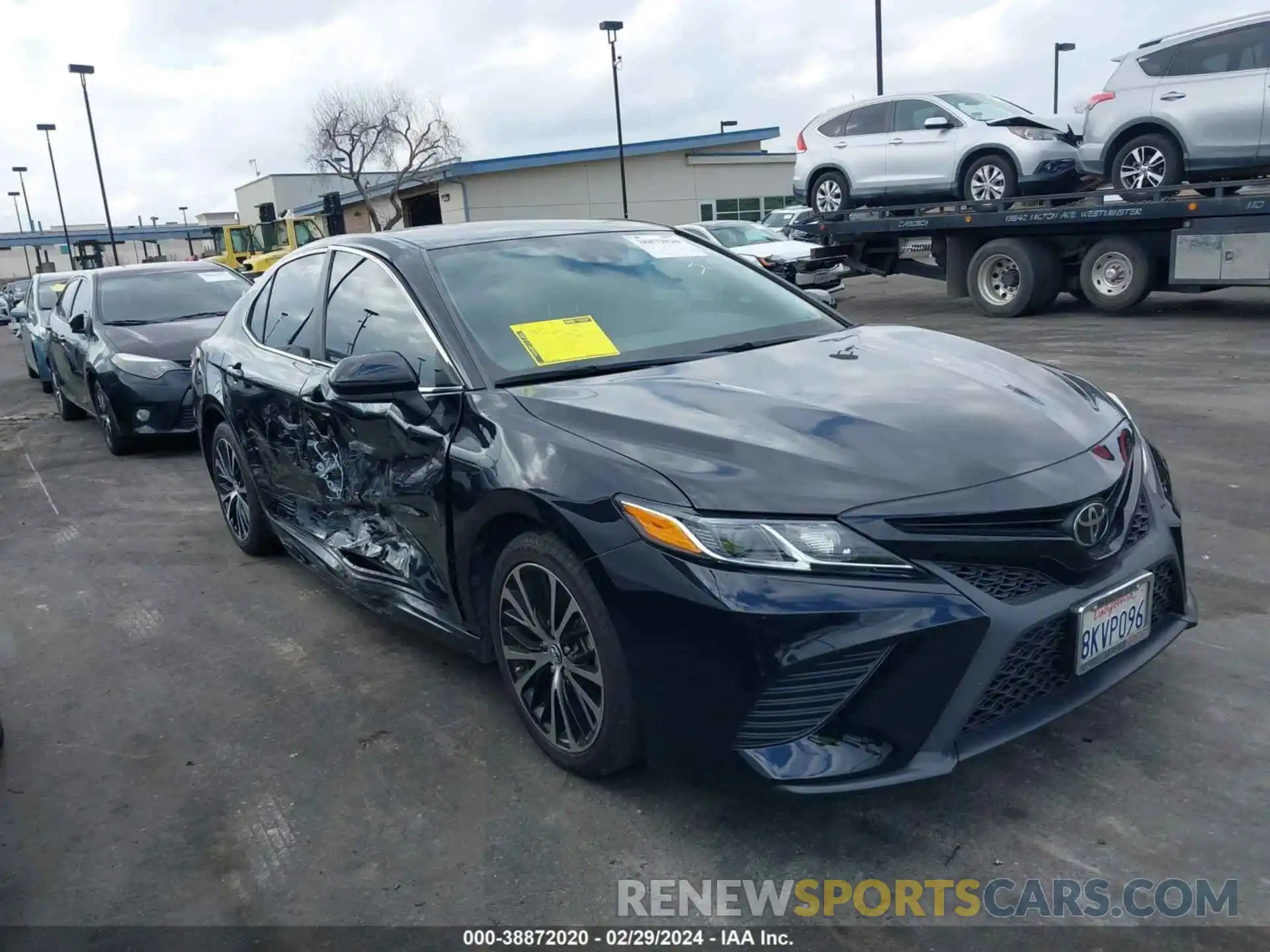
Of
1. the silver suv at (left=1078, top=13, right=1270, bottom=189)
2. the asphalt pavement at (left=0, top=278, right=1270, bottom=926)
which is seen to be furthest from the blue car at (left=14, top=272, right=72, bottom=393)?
the silver suv at (left=1078, top=13, right=1270, bottom=189)

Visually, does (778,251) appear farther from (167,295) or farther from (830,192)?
(167,295)

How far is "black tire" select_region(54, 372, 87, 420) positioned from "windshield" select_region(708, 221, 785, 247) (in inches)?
407

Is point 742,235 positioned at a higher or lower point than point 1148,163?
lower

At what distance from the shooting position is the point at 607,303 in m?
3.79

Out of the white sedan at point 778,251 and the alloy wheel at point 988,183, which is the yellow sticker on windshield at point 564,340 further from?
the white sedan at point 778,251

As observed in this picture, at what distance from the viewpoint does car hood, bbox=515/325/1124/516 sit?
260cm

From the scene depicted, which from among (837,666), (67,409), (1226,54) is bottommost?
(67,409)

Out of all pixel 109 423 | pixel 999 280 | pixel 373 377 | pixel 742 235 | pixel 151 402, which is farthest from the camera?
pixel 742 235

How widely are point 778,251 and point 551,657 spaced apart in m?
14.8

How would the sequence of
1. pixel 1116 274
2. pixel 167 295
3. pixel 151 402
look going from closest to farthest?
pixel 151 402
pixel 167 295
pixel 1116 274

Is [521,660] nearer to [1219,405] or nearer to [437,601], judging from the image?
[437,601]

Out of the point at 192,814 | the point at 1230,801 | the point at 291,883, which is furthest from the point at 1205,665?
the point at 192,814

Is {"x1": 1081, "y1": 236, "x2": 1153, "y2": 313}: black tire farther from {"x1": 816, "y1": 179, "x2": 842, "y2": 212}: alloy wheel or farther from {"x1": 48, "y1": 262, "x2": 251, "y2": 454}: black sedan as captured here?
{"x1": 48, "y1": 262, "x2": 251, "y2": 454}: black sedan

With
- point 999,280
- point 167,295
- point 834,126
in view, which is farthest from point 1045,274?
point 167,295
